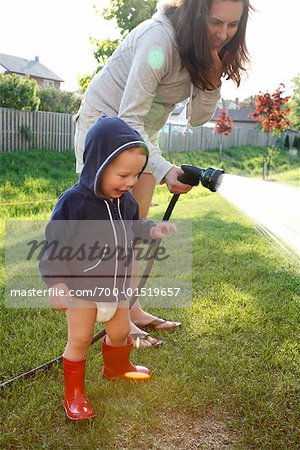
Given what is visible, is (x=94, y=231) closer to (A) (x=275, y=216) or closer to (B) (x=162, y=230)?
(B) (x=162, y=230)

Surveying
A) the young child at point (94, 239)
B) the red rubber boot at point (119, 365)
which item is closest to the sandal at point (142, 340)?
the red rubber boot at point (119, 365)

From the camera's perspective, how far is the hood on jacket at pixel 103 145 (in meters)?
1.96

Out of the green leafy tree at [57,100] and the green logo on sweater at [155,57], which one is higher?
the green leafy tree at [57,100]

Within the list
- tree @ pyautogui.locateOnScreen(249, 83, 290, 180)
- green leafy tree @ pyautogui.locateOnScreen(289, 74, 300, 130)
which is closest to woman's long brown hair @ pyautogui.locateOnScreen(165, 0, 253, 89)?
tree @ pyautogui.locateOnScreen(249, 83, 290, 180)

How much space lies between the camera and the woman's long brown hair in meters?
2.29

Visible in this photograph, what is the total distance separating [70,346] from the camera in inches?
86.7

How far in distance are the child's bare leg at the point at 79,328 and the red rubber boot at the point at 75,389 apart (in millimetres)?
35

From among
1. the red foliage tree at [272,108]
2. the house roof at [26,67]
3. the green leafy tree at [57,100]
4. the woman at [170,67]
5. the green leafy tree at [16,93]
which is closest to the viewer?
the woman at [170,67]

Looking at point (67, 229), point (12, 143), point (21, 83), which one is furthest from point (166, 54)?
point (21, 83)

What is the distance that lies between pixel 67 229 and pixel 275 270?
2.69 metres

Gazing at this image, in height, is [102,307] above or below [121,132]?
below

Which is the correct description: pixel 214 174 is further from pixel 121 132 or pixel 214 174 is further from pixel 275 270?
pixel 275 270

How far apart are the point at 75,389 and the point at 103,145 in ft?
3.53

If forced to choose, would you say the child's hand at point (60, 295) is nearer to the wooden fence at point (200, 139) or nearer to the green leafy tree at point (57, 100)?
the wooden fence at point (200, 139)
